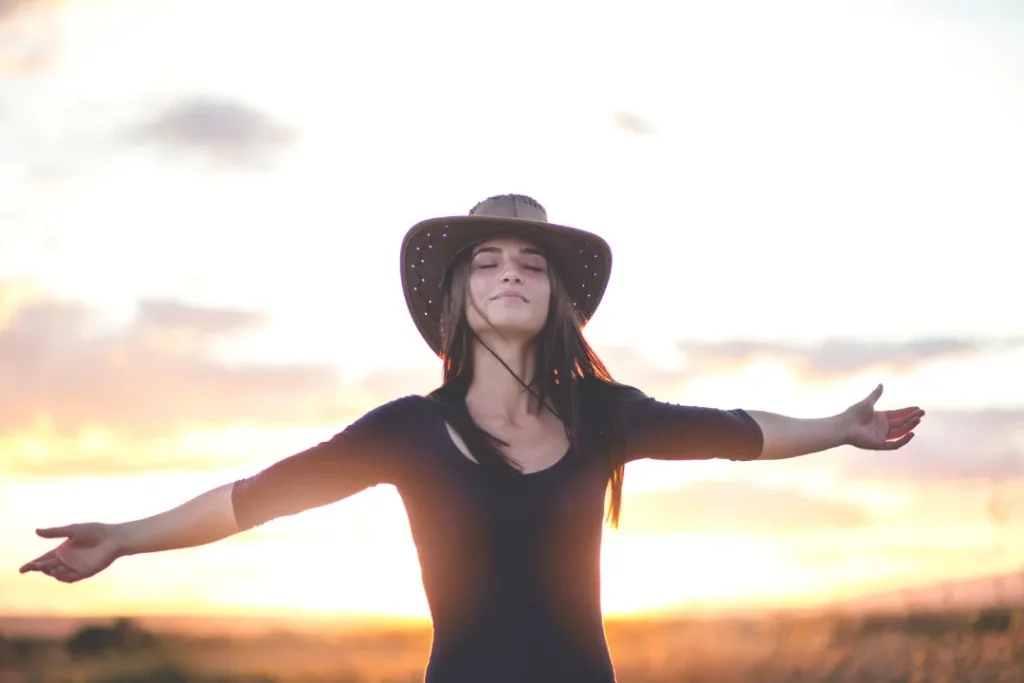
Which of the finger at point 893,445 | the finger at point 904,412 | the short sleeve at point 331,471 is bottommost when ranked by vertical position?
the short sleeve at point 331,471

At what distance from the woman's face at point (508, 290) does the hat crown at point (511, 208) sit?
11 cm

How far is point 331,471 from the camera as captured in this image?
4504 mm

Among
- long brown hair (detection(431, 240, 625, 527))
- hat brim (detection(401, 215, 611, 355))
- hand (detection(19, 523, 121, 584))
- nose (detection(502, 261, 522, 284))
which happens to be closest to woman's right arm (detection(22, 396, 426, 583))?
hand (detection(19, 523, 121, 584))

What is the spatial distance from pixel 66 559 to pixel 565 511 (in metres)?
1.74

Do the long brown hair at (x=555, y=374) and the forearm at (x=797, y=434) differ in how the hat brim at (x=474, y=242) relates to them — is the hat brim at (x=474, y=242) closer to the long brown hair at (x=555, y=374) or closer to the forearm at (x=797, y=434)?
the long brown hair at (x=555, y=374)

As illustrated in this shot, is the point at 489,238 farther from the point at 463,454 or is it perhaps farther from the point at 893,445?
the point at 893,445

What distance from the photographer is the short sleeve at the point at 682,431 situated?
4.88 metres

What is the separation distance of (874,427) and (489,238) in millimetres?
1851

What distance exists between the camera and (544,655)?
4242mm

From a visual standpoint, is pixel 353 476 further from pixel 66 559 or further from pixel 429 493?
pixel 66 559

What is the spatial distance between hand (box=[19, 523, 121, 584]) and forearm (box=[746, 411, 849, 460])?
259 centimetres

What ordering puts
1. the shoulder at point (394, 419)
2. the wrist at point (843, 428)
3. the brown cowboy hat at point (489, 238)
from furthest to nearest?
the wrist at point (843, 428) < the brown cowboy hat at point (489, 238) < the shoulder at point (394, 419)

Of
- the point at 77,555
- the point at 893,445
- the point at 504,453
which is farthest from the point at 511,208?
the point at 77,555

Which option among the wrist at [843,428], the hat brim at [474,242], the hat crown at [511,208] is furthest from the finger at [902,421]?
the hat crown at [511,208]
